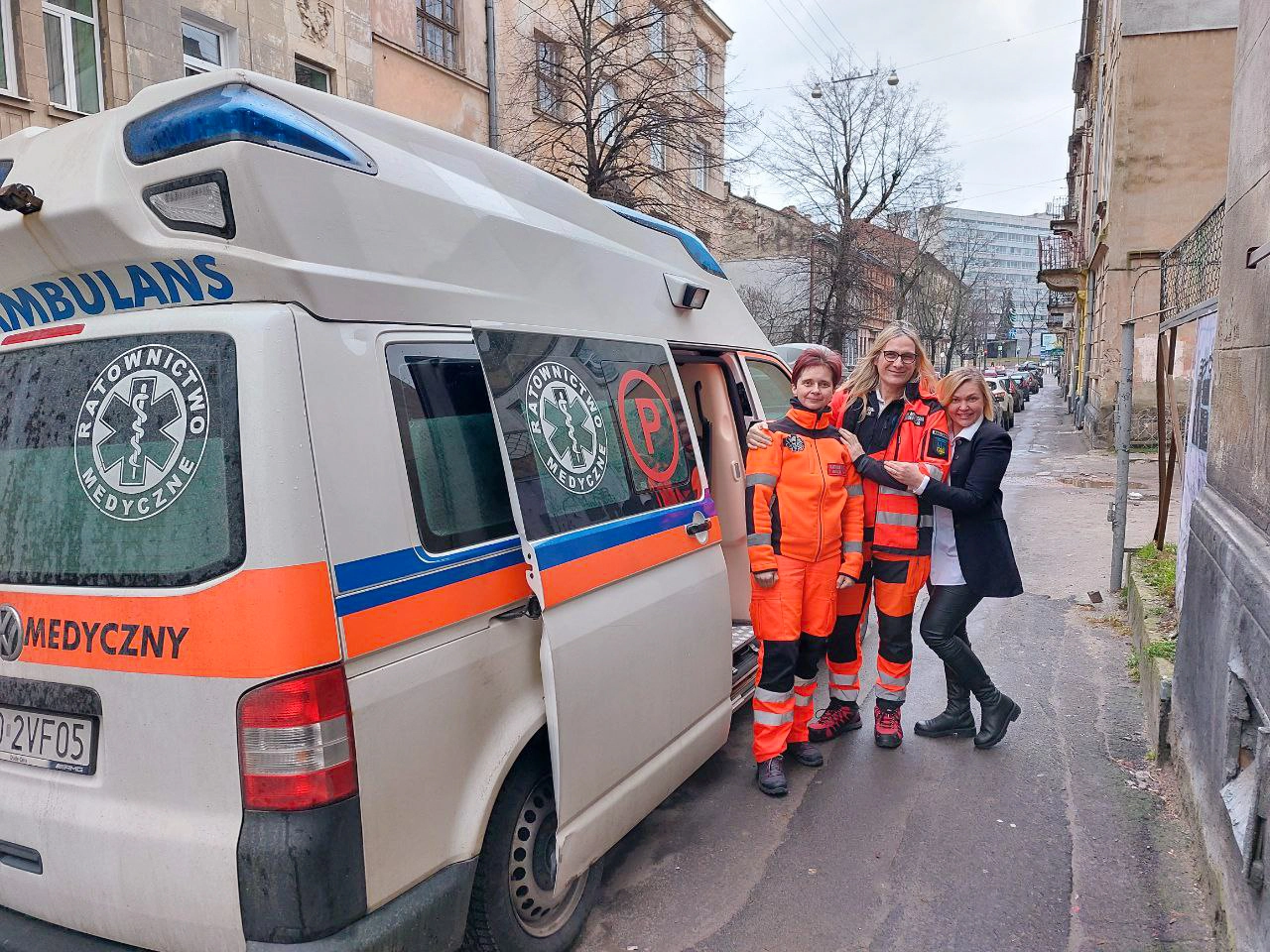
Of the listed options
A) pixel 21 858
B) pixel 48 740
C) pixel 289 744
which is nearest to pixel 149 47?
pixel 48 740

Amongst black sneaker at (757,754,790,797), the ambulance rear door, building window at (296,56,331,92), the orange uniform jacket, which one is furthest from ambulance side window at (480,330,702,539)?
building window at (296,56,331,92)

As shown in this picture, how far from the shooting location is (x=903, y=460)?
405 cm

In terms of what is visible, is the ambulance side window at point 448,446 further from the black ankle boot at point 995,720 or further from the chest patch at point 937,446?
the black ankle boot at point 995,720

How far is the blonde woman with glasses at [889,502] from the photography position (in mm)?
4031

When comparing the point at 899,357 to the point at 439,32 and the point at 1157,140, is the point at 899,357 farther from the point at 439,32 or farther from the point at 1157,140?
the point at 439,32

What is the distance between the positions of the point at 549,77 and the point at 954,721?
14667 mm

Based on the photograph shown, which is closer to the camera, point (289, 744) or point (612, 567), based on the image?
point (289, 744)

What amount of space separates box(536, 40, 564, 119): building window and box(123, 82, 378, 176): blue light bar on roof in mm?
14059

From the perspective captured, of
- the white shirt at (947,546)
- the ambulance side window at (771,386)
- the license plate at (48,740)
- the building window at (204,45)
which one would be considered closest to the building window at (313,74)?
the building window at (204,45)

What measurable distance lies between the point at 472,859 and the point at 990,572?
9.14 feet

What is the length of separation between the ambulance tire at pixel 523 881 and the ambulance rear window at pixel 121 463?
1.12 metres

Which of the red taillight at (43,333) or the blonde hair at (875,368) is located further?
the blonde hair at (875,368)

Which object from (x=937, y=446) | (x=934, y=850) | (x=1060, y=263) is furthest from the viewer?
(x=1060, y=263)

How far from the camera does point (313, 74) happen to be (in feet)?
43.4
